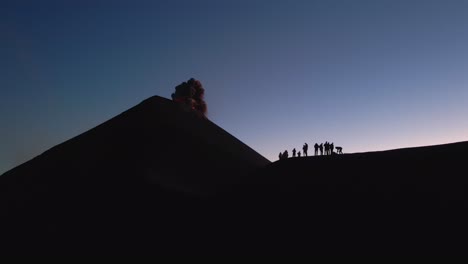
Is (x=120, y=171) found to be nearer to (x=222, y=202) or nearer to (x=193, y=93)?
(x=222, y=202)

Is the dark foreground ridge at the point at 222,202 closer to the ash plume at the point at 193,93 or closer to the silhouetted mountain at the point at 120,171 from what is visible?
the silhouetted mountain at the point at 120,171

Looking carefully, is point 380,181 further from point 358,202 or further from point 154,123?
point 154,123

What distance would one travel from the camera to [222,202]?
12.0 metres

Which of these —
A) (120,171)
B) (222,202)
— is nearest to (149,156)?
(120,171)

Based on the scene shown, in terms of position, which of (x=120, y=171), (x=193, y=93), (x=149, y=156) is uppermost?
(x=193, y=93)

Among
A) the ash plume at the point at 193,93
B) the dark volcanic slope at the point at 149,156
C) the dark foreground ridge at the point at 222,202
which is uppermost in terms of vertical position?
the ash plume at the point at 193,93

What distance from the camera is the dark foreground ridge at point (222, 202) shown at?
28.8 feet

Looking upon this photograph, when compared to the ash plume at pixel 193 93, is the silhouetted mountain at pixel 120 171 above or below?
below

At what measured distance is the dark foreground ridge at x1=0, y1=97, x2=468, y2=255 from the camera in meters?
8.77

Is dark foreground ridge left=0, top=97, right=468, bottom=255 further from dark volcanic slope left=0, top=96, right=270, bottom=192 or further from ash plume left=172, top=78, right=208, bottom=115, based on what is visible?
ash plume left=172, top=78, right=208, bottom=115

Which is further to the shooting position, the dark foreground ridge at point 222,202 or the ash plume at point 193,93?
the ash plume at point 193,93

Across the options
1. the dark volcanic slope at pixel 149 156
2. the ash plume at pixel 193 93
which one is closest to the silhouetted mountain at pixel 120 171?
the dark volcanic slope at pixel 149 156

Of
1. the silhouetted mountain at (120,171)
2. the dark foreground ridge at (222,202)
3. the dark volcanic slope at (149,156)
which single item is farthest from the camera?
the dark volcanic slope at (149,156)

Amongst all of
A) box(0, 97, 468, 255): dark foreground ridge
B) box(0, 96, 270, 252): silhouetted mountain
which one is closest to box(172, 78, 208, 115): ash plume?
box(0, 96, 270, 252): silhouetted mountain
